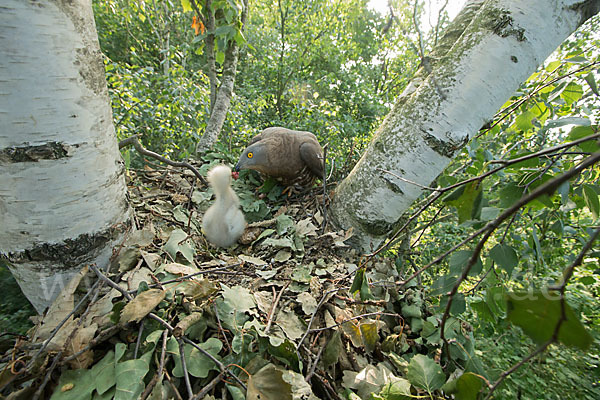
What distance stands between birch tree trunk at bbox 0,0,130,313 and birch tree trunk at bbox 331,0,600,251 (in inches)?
39.0

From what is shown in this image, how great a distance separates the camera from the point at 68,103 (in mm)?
785

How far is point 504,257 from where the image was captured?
714mm

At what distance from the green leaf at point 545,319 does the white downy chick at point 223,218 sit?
149cm

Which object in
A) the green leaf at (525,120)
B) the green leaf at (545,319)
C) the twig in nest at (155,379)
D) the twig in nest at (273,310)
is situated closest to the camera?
the green leaf at (545,319)

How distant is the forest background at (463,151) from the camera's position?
0.81 meters

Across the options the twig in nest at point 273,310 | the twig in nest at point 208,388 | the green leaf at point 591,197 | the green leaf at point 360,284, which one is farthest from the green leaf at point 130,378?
the green leaf at point 591,197

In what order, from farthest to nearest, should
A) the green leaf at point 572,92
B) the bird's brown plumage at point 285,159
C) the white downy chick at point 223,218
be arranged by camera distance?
1. the bird's brown plumage at point 285,159
2. the white downy chick at point 223,218
3. the green leaf at point 572,92

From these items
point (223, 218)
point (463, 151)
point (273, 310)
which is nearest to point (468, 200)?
point (273, 310)

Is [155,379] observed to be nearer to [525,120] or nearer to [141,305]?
[141,305]

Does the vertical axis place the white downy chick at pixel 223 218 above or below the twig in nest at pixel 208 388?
below

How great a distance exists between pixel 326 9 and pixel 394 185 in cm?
699

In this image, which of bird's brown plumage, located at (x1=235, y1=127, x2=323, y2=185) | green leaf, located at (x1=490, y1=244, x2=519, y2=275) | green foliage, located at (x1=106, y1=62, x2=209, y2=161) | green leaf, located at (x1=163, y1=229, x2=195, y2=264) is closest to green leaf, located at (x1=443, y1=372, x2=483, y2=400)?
green leaf, located at (x1=490, y1=244, x2=519, y2=275)

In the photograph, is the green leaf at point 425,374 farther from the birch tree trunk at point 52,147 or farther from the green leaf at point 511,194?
the birch tree trunk at point 52,147

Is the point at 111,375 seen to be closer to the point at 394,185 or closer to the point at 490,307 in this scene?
the point at 490,307
